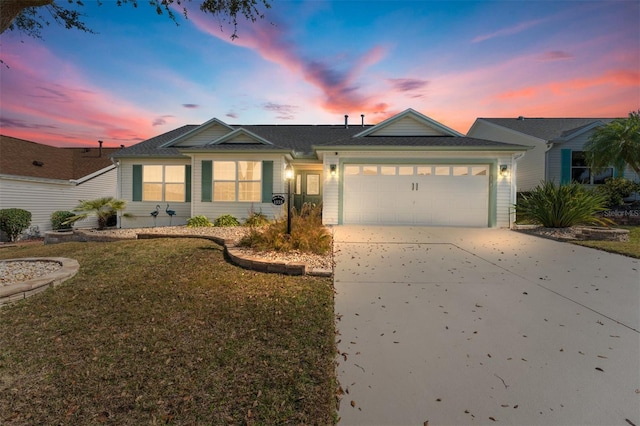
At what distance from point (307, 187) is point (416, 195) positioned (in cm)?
520

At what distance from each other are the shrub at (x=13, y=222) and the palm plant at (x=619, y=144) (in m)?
25.7

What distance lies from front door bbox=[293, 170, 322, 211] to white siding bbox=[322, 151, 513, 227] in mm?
2917

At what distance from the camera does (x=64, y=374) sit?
6.72 ft

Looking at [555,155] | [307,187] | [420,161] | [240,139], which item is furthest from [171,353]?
[555,155]

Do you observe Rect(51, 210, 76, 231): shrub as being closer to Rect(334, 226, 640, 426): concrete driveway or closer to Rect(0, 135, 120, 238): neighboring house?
Rect(0, 135, 120, 238): neighboring house

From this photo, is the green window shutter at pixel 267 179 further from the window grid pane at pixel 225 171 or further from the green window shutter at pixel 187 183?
the green window shutter at pixel 187 183

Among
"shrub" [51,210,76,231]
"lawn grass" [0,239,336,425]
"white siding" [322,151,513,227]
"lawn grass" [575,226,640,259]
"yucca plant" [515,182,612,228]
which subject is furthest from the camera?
"shrub" [51,210,76,231]

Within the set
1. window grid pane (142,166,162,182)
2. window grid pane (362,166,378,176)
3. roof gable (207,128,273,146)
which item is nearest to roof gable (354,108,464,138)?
window grid pane (362,166,378,176)

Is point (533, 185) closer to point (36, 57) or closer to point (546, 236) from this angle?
point (546, 236)

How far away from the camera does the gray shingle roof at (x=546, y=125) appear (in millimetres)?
15961

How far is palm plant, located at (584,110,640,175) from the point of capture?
12.4 metres

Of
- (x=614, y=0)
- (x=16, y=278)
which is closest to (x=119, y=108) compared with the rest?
(x=16, y=278)

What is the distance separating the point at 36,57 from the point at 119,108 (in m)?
5.19

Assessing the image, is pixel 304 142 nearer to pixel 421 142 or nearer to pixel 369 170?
pixel 369 170
